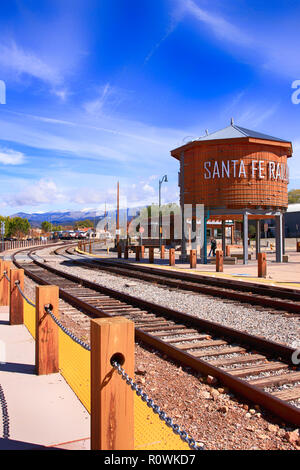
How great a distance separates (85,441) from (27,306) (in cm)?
592

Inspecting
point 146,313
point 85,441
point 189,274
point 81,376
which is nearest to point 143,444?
point 85,441

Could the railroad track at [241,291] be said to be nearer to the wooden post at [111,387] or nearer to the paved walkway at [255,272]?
the paved walkway at [255,272]

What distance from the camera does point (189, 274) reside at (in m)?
16.3

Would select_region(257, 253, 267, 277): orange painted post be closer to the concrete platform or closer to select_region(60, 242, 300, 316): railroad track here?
select_region(60, 242, 300, 316): railroad track

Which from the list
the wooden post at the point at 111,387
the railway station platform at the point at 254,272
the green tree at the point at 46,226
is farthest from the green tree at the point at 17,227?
the wooden post at the point at 111,387

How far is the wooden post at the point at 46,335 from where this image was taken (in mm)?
4660

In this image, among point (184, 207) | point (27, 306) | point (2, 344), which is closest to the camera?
point (2, 344)

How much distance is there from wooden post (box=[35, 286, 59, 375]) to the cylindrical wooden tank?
17.9 metres

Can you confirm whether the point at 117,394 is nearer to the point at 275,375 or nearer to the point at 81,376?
the point at 81,376

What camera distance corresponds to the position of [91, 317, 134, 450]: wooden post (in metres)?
2.46

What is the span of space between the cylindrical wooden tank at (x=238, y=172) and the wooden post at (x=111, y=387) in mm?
19798

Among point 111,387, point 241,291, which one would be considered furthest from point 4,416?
point 241,291

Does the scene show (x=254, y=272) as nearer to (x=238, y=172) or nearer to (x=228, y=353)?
(x=238, y=172)

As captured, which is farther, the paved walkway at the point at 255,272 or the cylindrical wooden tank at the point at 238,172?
the cylindrical wooden tank at the point at 238,172
